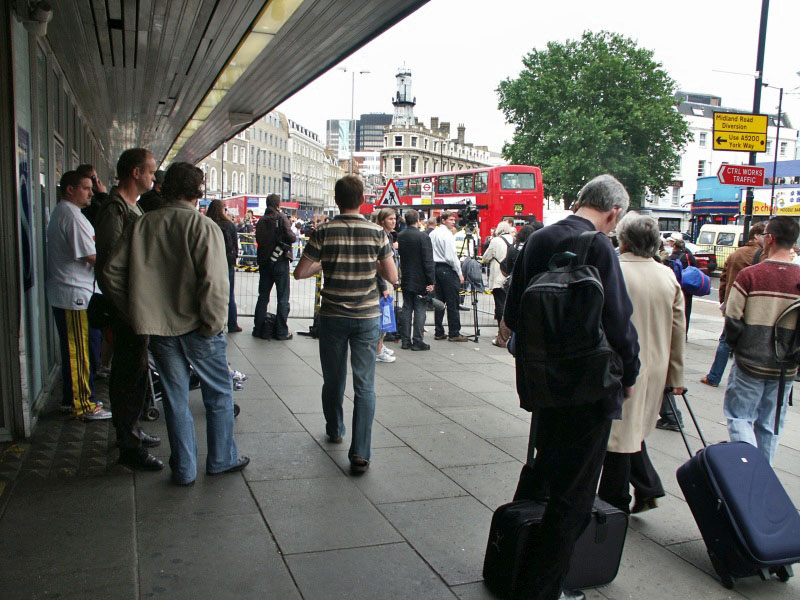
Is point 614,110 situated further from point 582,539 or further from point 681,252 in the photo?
point 582,539

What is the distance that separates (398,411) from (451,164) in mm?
131194

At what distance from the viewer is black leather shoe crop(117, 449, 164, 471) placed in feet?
14.3

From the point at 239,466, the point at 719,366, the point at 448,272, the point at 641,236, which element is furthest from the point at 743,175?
the point at 239,466

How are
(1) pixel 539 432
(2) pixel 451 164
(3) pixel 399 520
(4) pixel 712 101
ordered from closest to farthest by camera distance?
(1) pixel 539 432
(3) pixel 399 520
(4) pixel 712 101
(2) pixel 451 164

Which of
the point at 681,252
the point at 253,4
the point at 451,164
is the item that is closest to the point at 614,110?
the point at 681,252

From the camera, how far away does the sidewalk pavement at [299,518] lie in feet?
10.1

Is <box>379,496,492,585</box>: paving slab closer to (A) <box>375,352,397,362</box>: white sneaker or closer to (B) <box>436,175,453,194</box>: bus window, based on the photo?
(A) <box>375,352,397,362</box>: white sneaker

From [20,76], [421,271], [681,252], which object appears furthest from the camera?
[681,252]

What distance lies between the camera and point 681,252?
10.0 m

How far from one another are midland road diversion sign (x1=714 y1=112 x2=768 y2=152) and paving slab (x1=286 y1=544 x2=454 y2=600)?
12063mm

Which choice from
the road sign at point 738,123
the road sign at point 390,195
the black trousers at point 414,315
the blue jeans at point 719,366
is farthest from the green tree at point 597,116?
the blue jeans at point 719,366

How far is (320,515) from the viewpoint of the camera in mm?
3812

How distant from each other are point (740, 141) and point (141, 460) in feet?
41.3

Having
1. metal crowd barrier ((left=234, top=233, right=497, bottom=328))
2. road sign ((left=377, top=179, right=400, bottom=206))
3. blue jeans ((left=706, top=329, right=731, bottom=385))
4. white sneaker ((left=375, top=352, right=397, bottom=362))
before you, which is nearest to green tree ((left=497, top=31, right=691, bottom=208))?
road sign ((left=377, top=179, right=400, bottom=206))
